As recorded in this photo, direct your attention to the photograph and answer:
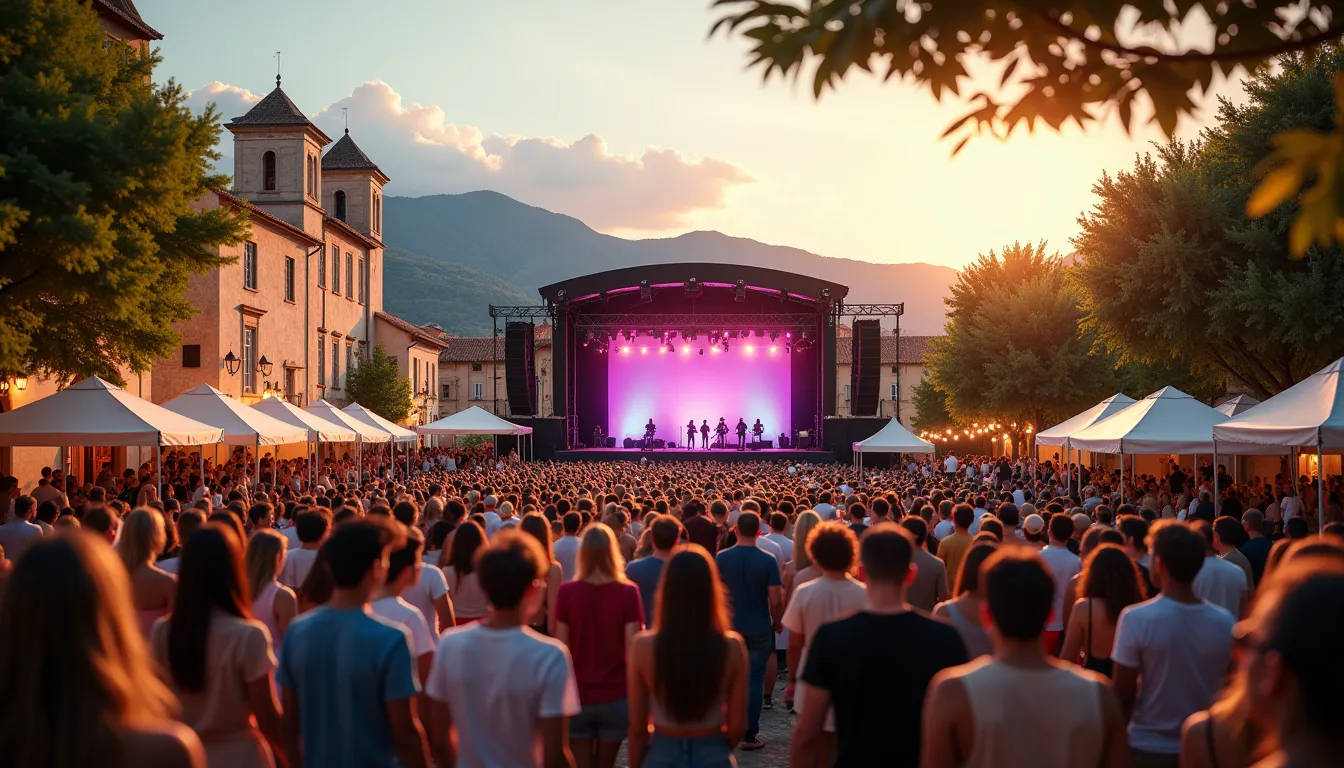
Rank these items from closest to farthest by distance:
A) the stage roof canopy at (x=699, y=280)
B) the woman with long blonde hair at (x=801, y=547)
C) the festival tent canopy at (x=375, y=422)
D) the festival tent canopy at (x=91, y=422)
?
the woman with long blonde hair at (x=801, y=547) → the festival tent canopy at (x=91, y=422) → the festival tent canopy at (x=375, y=422) → the stage roof canopy at (x=699, y=280)

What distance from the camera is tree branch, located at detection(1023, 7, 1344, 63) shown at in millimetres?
3855

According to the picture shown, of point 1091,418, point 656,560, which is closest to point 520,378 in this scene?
point 1091,418

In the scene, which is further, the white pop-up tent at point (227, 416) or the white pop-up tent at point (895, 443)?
the white pop-up tent at point (895, 443)

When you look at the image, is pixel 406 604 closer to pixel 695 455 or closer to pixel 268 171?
pixel 695 455

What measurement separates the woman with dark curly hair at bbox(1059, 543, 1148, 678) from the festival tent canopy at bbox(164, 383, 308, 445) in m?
15.8

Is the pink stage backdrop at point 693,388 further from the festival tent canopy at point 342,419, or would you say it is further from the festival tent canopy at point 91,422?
the festival tent canopy at point 91,422

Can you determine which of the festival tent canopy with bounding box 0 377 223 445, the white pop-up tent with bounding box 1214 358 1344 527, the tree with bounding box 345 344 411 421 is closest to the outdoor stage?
the tree with bounding box 345 344 411 421

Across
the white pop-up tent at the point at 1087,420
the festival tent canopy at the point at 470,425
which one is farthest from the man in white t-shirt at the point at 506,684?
the festival tent canopy at the point at 470,425

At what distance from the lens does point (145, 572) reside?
548cm

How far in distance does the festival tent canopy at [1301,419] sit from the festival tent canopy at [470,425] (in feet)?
73.3

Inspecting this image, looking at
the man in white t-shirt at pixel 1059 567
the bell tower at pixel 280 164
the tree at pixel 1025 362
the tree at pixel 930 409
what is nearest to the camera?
the man in white t-shirt at pixel 1059 567

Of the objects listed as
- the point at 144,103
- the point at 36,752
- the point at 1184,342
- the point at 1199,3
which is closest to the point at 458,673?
the point at 36,752

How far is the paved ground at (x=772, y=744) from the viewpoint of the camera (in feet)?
26.1

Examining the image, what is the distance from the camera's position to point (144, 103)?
50.1 ft
